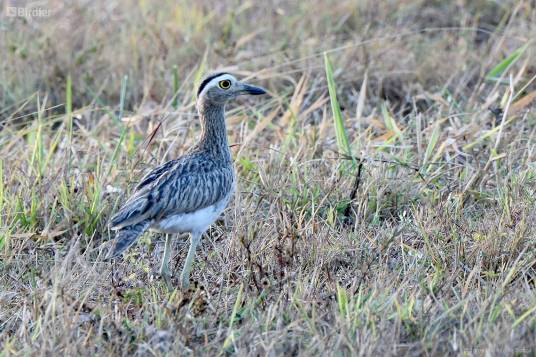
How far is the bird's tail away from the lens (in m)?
5.20

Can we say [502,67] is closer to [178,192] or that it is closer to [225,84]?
[225,84]

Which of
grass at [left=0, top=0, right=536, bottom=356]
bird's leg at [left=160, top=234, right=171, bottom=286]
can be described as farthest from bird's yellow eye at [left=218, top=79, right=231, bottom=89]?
bird's leg at [left=160, top=234, right=171, bottom=286]

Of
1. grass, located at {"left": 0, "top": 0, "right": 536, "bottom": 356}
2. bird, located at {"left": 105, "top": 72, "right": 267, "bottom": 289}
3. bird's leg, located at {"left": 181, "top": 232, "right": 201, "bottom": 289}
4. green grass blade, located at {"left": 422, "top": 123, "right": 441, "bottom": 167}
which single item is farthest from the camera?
green grass blade, located at {"left": 422, "top": 123, "right": 441, "bottom": 167}

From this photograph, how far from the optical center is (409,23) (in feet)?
31.0

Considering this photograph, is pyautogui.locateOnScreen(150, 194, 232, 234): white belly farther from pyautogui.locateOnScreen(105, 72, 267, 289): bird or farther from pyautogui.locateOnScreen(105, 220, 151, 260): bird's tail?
pyautogui.locateOnScreen(105, 220, 151, 260): bird's tail

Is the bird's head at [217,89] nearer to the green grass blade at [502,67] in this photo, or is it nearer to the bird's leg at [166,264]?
the bird's leg at [166,264]

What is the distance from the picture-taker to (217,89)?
20.0 ft

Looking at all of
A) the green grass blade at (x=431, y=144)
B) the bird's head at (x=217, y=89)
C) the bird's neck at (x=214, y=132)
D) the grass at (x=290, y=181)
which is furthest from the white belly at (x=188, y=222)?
the green grass blade at (x=431, y=144)

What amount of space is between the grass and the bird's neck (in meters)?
0.40

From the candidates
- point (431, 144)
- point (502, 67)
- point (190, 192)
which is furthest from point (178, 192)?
point (502, 67)

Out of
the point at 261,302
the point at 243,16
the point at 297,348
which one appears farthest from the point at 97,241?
the point at 243,16

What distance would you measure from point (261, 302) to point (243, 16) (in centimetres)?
490

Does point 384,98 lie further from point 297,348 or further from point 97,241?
point 297,348

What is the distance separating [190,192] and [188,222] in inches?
6.8
